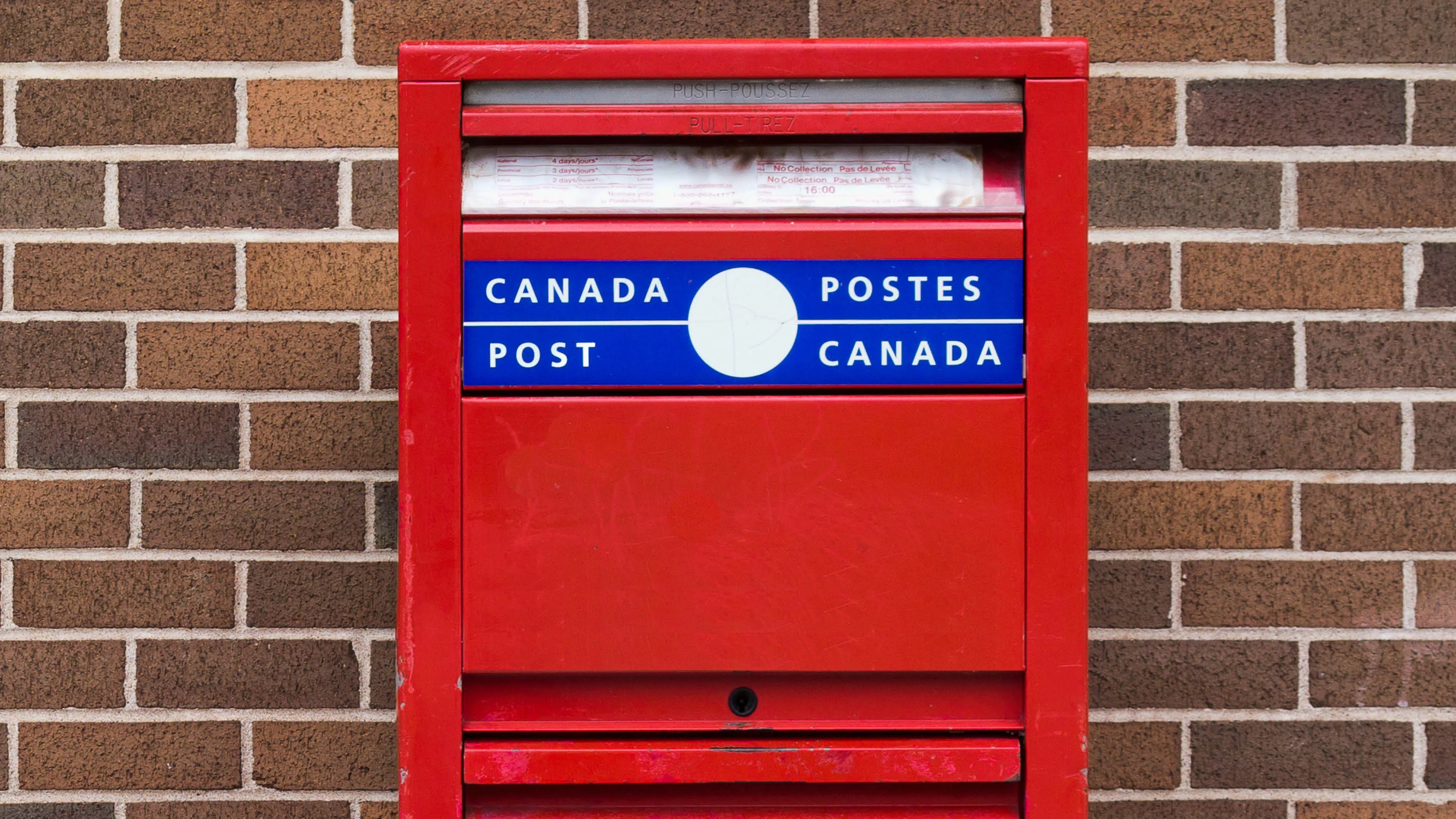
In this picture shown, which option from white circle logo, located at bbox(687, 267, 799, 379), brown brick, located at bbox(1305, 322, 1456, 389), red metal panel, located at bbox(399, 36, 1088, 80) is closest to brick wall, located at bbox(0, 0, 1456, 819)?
Answer: brown brick, located at bbox(1305, 322, 1456, 389)

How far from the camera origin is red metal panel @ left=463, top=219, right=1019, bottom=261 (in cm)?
112

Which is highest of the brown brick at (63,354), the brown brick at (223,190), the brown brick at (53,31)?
the brown brick at (53,31)

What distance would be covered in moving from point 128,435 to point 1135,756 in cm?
178

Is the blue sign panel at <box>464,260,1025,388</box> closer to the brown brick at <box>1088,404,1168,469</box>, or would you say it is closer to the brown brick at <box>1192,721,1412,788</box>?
the brown brick at <box>1088,404,1168,469</box>

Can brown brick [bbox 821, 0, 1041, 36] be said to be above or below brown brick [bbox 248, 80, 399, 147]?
above

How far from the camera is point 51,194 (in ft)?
5.55

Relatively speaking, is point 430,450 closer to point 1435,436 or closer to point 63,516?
point 63,516

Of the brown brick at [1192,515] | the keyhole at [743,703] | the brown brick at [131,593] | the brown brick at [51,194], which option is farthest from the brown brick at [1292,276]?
the brown brick at [51,194]

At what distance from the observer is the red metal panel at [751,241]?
3.69 ft

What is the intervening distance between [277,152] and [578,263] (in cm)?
86

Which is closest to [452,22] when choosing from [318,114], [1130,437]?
[318,114]

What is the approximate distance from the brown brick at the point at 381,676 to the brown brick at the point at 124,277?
2.06 feet

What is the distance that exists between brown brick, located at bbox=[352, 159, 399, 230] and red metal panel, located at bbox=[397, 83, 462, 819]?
0.59m

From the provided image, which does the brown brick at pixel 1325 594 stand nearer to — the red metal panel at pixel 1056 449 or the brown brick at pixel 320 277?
the red metal panel at pixel 1056 449
